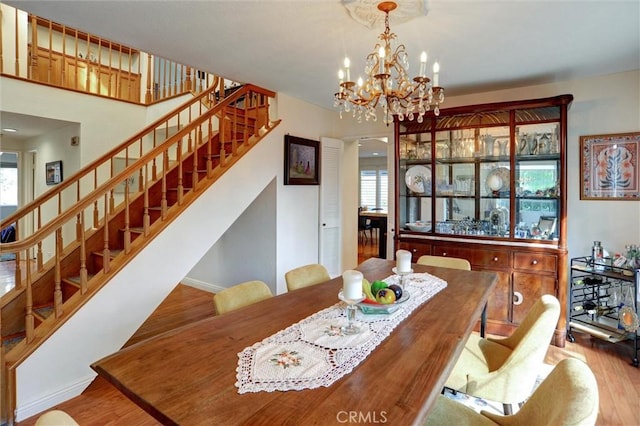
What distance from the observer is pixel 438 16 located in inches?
85.0

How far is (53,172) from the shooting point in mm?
5520

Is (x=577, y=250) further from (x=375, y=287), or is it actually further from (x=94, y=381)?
(x=94, y=381)

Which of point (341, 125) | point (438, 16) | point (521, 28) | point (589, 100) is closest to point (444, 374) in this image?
point (438, 16)

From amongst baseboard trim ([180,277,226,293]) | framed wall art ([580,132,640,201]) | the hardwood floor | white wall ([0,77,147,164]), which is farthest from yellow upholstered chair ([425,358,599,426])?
white wall ([0,77,147,164])

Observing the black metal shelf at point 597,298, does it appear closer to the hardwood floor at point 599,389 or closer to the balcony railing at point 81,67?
the hardwood floor at point 599,389

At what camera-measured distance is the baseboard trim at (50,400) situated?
6.93 ft

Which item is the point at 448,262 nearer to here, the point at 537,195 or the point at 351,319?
the point at 537,195

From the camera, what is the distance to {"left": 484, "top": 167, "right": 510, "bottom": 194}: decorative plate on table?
348 centimetres

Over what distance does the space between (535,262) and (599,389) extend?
1.11 m

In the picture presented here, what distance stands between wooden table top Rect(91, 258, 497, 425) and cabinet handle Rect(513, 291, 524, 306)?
186 centimetres

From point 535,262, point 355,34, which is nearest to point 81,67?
point 355,34

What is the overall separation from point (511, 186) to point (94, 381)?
397 cm

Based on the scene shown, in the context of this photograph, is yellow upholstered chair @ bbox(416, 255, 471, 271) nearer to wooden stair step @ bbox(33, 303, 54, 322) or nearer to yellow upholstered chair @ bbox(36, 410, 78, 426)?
yellow upholstered chair @ bbox(36, 410, 78, 426)

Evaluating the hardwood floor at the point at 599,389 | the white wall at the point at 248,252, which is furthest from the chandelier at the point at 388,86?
the hardwood floor at the point at 599,389
